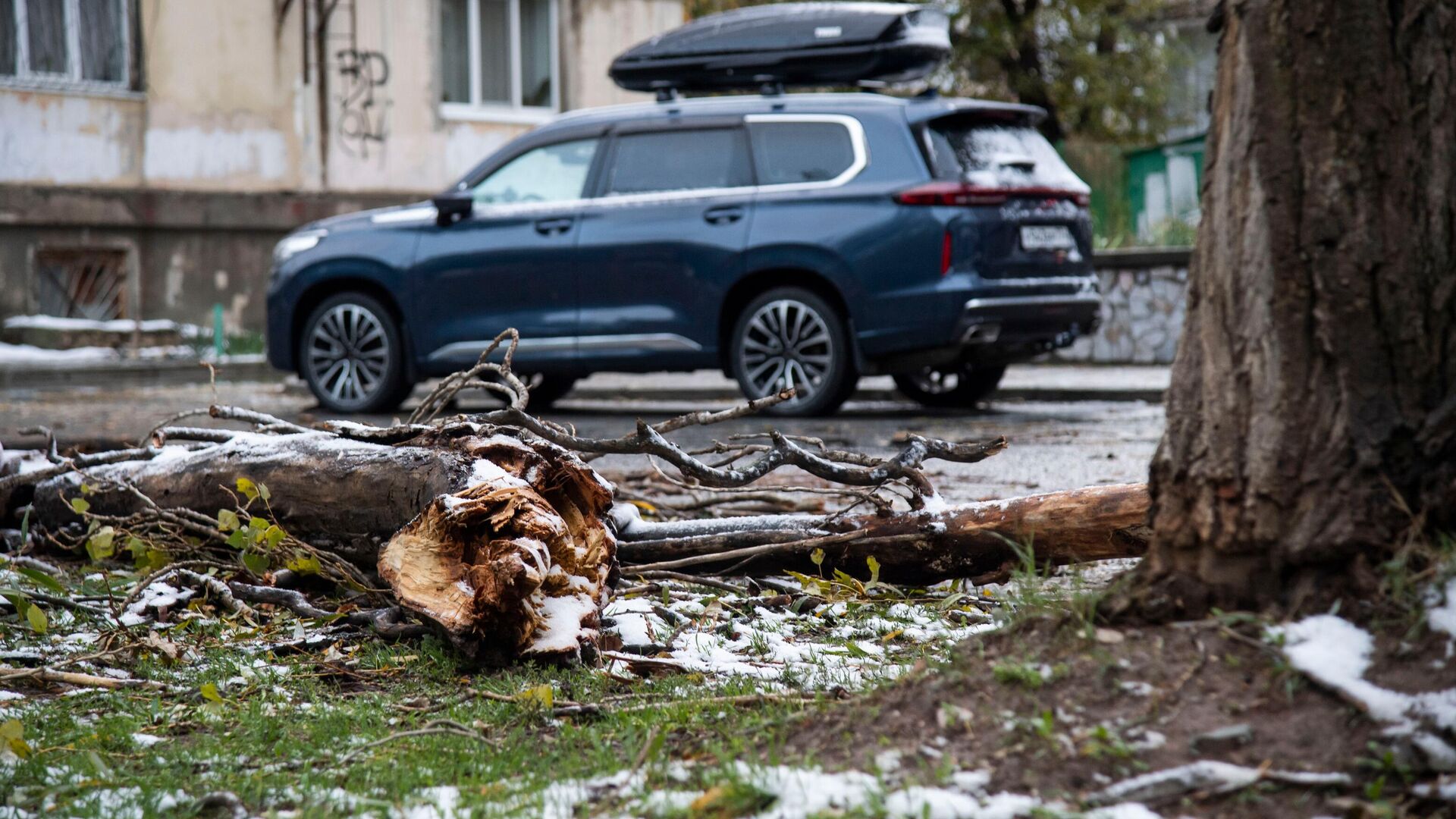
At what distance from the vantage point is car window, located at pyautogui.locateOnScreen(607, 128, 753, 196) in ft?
31.4

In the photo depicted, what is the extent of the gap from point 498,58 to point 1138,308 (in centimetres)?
914

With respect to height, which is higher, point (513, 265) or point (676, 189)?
point (676, 189)

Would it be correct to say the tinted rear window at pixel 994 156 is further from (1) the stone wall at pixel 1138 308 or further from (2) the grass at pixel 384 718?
(2) the grass at pixel 384 718

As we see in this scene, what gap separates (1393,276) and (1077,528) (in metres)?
1.54

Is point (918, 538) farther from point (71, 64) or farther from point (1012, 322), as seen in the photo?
point (71, 64)

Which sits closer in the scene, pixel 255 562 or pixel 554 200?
pixel 255 562

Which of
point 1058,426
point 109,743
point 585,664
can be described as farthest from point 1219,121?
point 1058,426

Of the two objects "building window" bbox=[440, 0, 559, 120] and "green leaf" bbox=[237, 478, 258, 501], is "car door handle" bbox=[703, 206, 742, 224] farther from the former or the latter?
"building window" bbox=[440, 0, 559, 120]

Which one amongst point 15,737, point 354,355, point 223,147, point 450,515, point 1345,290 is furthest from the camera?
point 223,147

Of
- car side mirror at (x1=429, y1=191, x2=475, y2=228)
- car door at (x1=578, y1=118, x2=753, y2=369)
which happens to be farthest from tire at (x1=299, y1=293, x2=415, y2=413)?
car door at (x1=578, y1=118, x2=753, y2=369)

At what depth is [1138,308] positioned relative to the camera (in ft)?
47.5

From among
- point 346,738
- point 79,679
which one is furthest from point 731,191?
point 346,738

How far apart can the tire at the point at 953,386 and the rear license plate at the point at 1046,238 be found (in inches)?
49.6

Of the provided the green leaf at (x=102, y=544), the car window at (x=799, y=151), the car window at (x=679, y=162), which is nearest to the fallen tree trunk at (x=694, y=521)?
the green leaf at (x=102, y=544)
